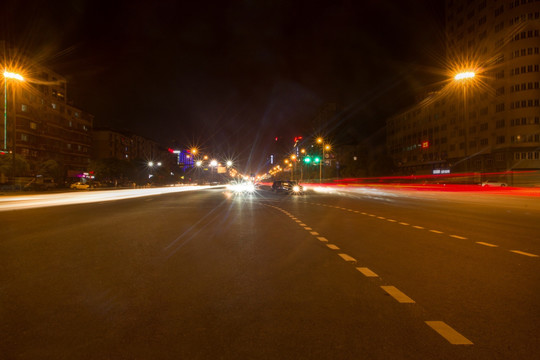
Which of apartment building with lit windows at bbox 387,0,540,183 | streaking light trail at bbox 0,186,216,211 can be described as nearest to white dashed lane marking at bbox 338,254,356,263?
streaking light trail at bbox 0,186,216,211

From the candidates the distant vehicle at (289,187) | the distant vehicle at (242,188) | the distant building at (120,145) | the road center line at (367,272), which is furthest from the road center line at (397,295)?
the distant building at (120,145)

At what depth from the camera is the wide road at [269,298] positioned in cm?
364

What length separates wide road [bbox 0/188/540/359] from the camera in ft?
12.0

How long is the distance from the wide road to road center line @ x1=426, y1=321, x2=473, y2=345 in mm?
18

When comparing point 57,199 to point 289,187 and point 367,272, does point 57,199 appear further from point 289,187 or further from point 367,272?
point 289,187

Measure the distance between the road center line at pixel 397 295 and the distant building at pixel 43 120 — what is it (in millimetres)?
66651

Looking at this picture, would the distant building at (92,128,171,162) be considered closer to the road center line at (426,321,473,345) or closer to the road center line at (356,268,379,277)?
the road center line at (356,268,379,277)

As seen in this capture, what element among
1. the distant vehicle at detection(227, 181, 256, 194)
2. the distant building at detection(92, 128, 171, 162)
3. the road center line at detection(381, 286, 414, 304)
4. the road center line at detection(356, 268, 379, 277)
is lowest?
the road center line at detection(356, 268, 379, 277)

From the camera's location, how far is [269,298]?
5.12m

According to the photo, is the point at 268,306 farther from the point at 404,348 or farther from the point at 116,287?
the point at 116,287

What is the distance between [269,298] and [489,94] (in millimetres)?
75973

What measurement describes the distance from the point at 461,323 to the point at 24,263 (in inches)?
281

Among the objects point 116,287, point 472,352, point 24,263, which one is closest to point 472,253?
point 472,352

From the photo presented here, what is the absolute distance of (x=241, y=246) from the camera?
368 inches
